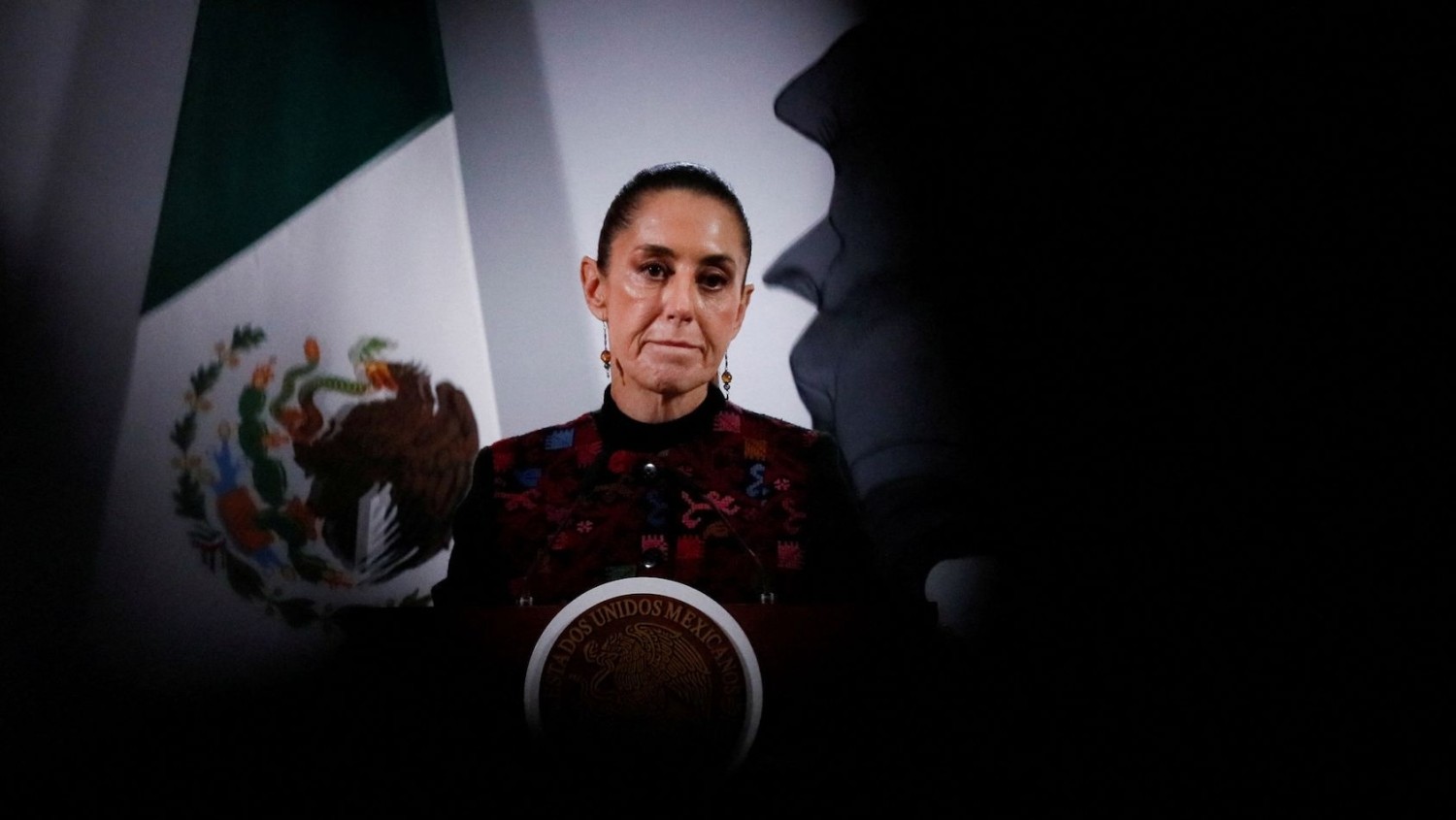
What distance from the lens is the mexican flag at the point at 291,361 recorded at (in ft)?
6.85

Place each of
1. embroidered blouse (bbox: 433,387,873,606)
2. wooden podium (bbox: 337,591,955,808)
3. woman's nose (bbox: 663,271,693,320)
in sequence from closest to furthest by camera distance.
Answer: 1. wooden podium (bbox: 337,591,955,808)
2. embroidered blouse (bbox: 433,387,873,606)
3. woman's nose (bbox: 663,271,693,320)

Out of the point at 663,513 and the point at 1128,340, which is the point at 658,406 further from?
the point at 1128,340

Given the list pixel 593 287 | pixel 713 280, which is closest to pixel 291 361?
pixel 593 287

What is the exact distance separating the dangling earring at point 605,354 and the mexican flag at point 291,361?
0.28 metres

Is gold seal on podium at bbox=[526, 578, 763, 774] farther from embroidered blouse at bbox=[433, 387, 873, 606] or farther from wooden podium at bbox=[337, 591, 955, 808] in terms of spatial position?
embroidered blouse at bbox=[433, 387, 873, 606]

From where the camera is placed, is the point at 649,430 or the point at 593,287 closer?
the point at 649,430

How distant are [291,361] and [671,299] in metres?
0.88

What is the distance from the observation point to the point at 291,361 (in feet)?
7.02

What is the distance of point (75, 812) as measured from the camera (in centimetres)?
199

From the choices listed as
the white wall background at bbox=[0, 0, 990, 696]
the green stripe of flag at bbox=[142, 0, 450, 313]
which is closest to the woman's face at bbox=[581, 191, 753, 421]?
the white wall background at bbox=[0, 0, 990, 696]

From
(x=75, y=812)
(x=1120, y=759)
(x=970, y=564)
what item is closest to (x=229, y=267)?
(x=75, y=812)

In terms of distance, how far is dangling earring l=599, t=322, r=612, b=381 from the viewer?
213 cm

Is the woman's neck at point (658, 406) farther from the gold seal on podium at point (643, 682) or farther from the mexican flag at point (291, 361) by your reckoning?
the gold seal on podium at point (643, 682)

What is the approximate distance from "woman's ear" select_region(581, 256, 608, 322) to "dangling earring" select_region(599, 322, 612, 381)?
0.10 ft
